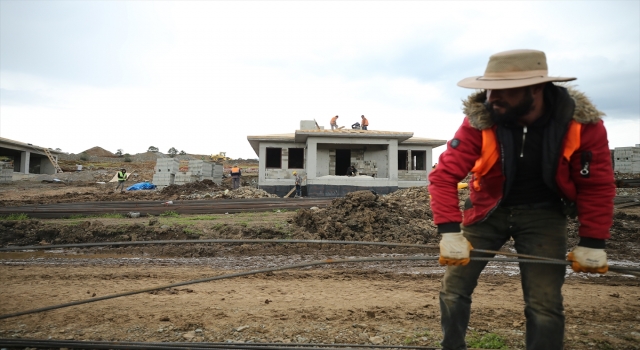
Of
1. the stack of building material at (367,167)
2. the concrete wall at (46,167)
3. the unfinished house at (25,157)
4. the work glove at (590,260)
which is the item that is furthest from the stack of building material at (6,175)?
the work glove at (590,260)

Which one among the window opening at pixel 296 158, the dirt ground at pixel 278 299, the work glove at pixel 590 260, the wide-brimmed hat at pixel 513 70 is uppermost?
the window opening at pixel 296 158

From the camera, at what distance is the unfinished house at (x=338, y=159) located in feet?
70.0

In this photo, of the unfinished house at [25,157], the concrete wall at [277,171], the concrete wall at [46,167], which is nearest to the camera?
the concrete wall at [277,171]

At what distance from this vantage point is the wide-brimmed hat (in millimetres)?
2096

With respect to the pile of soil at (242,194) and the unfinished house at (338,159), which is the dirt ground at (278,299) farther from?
the unfinished house at (338,159)

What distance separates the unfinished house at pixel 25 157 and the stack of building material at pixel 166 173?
→ 11.7 metres

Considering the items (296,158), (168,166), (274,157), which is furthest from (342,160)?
(168,166)

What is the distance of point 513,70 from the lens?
84.9 inches

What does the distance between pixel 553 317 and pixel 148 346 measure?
2765mm

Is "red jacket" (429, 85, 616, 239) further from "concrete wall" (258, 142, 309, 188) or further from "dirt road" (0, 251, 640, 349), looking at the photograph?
"concrete wall" (258, 142, 309, 188)

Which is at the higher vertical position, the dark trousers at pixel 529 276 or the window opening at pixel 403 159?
the window opening at pixel 403 159

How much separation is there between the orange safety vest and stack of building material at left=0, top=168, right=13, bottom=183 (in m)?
33.0

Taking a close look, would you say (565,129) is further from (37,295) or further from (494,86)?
(37,295)

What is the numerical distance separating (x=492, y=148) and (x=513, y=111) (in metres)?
0.23
